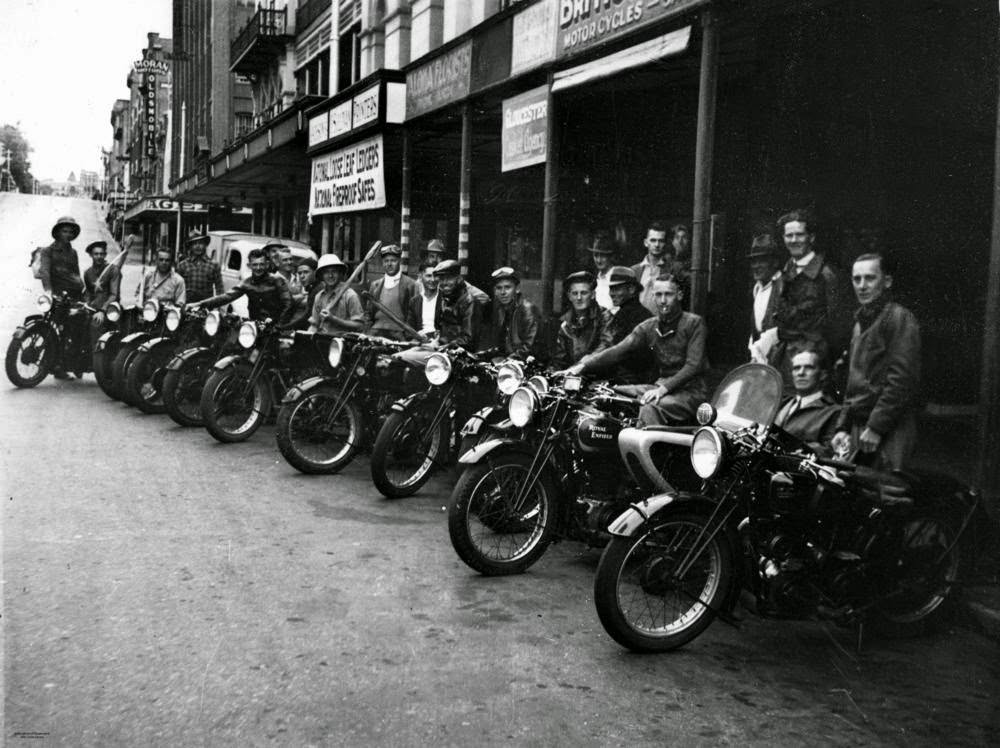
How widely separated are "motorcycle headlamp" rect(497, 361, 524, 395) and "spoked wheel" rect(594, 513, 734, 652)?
5.52ft

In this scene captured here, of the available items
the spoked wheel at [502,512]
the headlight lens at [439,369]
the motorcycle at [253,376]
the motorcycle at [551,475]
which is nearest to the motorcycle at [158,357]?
the motorcycle at [253,376]

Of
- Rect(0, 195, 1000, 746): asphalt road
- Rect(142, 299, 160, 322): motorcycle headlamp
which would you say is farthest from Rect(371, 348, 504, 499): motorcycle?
Rect(142, 299, 160, 322): motorcycle headlamp

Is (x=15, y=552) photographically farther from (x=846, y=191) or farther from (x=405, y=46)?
(x=405, y=46)

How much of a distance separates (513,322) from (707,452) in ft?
11.6

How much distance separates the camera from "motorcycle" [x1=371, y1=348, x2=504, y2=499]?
716 centimetres

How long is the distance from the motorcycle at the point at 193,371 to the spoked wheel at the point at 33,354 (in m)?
3.12

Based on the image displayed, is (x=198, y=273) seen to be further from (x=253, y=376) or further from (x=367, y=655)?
(x=367, y=655)

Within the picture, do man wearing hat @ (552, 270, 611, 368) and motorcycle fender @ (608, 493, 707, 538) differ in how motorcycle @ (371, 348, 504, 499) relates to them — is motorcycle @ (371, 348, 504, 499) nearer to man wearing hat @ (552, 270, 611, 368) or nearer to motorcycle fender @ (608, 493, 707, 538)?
man wearing hat @ (552, 270, 611, 368)

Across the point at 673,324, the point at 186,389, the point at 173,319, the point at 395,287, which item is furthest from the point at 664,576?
the point at 173,319

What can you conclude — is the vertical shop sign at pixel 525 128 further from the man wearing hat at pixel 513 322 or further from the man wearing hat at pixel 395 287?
the man wearing hat at pixel 513 322

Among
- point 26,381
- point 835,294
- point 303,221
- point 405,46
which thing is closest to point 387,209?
point 26,381

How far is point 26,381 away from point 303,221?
18.7m

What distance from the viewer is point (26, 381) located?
40.1 feet

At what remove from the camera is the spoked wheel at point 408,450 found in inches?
283
